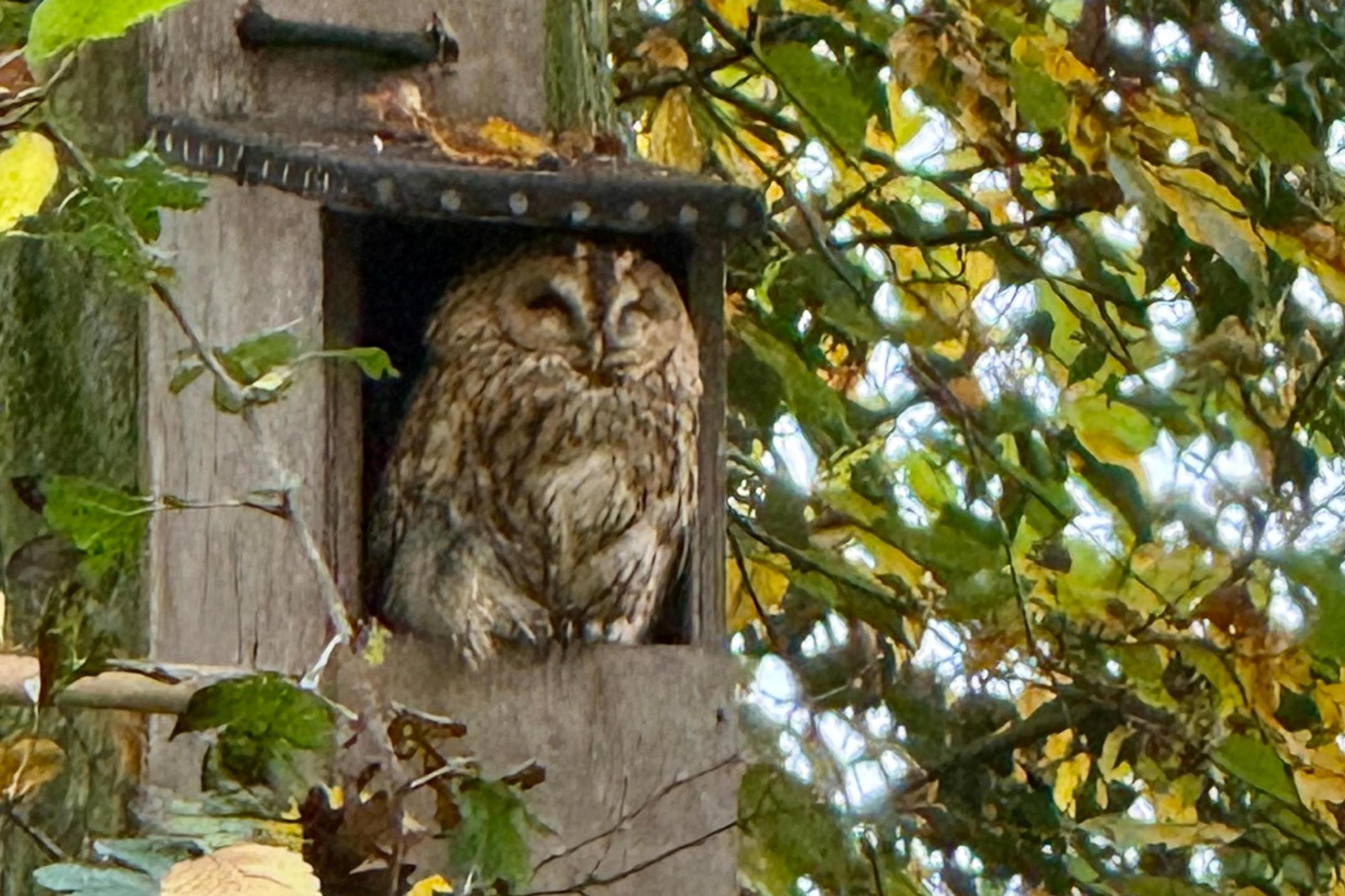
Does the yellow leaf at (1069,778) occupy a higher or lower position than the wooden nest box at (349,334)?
lower

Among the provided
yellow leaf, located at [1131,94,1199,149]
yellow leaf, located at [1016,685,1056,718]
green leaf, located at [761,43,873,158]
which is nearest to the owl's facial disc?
green leaf, located at [761,43,873,158]

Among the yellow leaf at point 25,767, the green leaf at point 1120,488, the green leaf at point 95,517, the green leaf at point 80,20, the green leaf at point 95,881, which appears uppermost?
the green leaf at point 80,20

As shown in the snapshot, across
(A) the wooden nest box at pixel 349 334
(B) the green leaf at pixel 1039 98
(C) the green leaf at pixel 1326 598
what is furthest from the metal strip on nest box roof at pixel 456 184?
(C) the green leaf at pixel 1326 598

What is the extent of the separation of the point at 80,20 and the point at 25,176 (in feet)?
0.80

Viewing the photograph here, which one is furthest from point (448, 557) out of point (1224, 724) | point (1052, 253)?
point (1052, 253)

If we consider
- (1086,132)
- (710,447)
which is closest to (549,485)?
(710,447)

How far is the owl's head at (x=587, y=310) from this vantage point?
6.57 feet

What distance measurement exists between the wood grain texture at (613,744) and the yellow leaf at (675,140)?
615 millimetres

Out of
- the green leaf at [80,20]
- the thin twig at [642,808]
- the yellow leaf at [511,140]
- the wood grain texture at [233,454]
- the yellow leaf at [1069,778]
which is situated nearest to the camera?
the green leaf at [80,20]

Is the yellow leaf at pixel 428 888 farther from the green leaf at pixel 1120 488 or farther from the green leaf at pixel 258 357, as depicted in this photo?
the green leaf at pixel 1120 488

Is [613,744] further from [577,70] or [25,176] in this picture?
[25,176]

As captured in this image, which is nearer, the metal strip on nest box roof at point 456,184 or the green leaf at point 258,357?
the green leaf at point 258,357

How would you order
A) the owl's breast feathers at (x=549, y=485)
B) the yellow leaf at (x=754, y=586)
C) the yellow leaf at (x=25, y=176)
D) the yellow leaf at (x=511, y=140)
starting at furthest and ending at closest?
1. the yellow leaf at (x=754, y=586)
2. the owl's breast feathers at (x=549, y=485)
3. the yellow leaf at (x=511, y=140)
4. the yellow leaf at (x=25, y=176)

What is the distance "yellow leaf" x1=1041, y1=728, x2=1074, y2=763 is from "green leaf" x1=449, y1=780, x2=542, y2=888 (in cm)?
135
